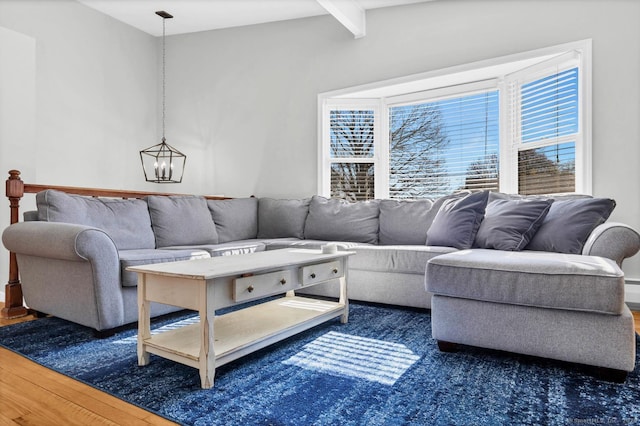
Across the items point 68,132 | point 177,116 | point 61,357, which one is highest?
point 177,116

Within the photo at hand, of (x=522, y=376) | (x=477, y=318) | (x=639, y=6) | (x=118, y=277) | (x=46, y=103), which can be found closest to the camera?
(x=522, y=376)

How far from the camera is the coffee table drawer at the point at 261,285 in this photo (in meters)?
1.81

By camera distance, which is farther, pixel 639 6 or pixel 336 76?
pixel 336 76

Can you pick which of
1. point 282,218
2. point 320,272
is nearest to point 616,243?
point 320,272

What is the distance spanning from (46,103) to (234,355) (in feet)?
12.3

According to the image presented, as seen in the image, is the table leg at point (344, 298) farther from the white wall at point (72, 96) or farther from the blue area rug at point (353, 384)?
the white wall at point (72, 96)

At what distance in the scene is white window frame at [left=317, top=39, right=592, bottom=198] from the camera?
320 cm

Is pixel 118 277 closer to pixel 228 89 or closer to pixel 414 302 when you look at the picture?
pixel 414 302

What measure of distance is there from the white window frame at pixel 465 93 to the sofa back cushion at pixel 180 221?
4.41 feet

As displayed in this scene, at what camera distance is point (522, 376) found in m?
1.79

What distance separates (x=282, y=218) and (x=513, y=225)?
223 centimetres

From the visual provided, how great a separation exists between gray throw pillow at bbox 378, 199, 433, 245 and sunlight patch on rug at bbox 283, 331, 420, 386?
1.37 meters

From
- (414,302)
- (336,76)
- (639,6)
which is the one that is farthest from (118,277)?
(639,6)

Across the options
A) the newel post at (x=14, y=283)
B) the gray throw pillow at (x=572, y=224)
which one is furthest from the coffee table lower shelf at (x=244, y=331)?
the newel post at (x=14, y=283)
